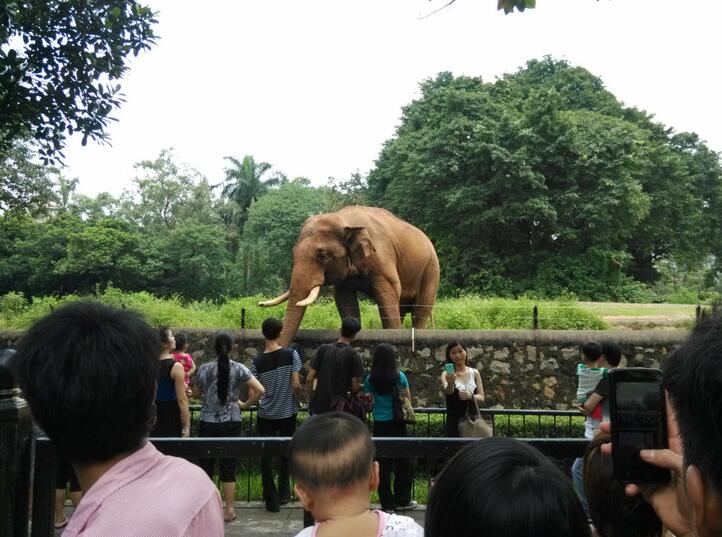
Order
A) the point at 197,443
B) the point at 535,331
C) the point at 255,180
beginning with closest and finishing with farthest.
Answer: the point at 197,443
the point at 535,331
the point at 255,180

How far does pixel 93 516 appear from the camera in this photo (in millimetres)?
1520

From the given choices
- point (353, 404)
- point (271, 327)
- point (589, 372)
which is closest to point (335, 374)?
point (353, 404)

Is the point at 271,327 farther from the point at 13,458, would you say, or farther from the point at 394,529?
the point at 394,529

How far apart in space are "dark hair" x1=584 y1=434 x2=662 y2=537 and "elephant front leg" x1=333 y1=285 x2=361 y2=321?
946 cm

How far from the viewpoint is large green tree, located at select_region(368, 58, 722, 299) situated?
25.4m

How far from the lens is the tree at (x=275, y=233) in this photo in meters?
36.2

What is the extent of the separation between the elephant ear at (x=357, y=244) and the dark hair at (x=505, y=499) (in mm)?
9278

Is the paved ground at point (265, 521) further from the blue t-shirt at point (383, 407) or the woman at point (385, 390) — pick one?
the blue t-shirt at point (383, 407)

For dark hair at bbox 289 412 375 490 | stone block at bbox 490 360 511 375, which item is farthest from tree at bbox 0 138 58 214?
dark hair at bbox 289 412 375 490

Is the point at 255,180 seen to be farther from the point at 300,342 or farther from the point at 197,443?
the point at 197,443

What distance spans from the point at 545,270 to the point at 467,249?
326 cm

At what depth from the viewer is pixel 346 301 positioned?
11.5 meters

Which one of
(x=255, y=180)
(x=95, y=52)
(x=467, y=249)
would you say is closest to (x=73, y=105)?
(x=95, y=52)

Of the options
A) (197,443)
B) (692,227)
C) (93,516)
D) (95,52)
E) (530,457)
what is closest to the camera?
(530,457)
